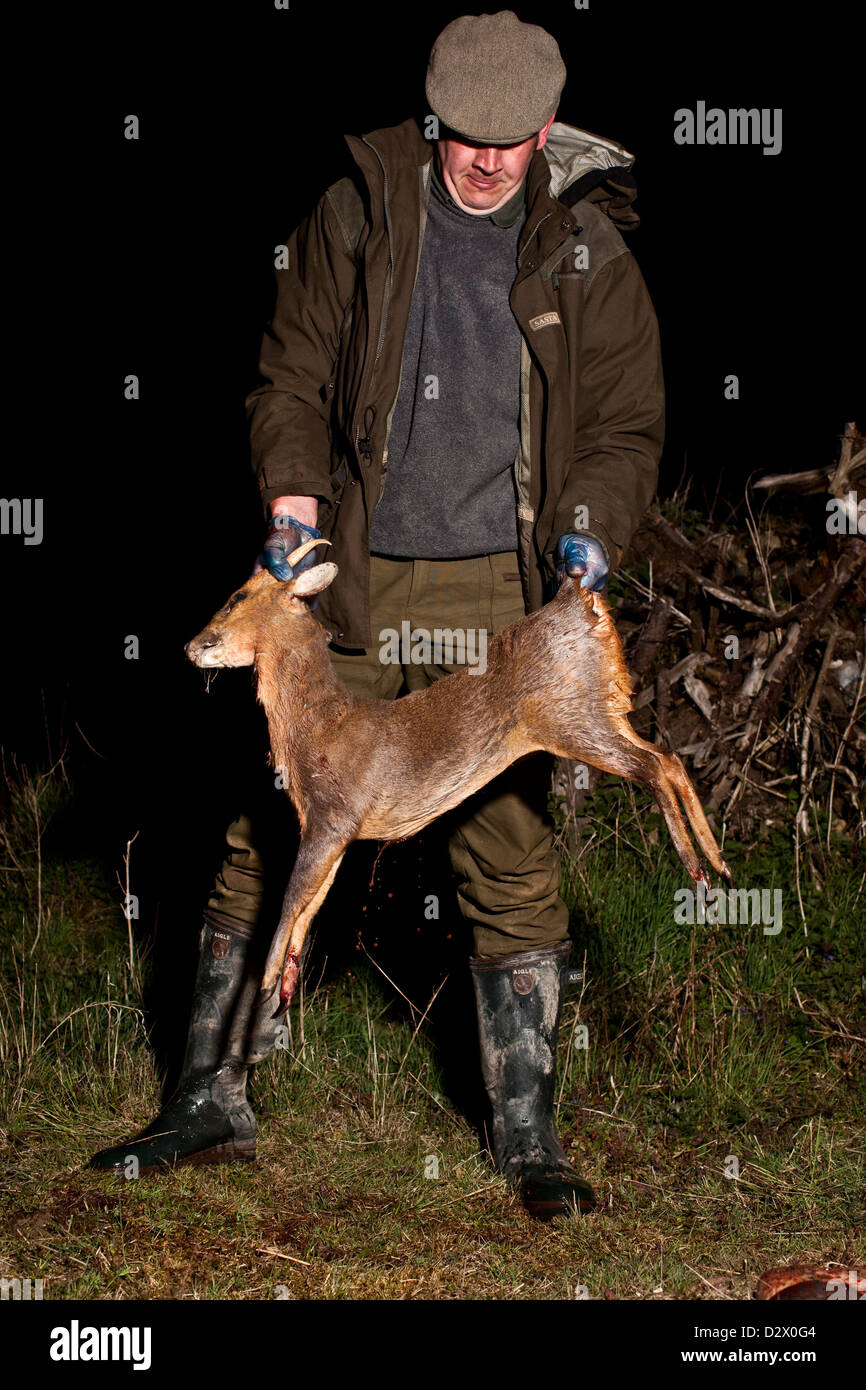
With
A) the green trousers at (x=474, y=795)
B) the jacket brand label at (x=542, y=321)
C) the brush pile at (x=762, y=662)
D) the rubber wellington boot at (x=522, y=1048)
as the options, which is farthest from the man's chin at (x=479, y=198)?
the brush pile at (x=762, y=662)

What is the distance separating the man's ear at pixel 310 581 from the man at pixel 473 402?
0.29 meters

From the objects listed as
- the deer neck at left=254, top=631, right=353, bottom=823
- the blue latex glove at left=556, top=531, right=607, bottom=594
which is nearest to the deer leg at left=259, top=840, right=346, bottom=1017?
the deer neck at left=254, top=631, right=353, bottom=823

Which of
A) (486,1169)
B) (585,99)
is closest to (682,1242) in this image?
(486,1169)

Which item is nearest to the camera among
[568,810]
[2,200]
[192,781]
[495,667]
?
[495,667]

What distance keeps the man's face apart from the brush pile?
263 centimetres

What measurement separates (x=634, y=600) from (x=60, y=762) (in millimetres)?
2809

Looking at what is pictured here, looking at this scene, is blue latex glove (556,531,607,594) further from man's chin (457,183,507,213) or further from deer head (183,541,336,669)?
man's chin (457,183,507,213)

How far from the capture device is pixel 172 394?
26.3ft

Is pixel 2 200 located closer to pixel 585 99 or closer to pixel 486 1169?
pixel 585 99

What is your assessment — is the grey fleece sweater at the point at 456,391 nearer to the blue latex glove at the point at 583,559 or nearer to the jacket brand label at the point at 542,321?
the jacket brand label at the point at 542,321

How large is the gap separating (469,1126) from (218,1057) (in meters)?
0.88

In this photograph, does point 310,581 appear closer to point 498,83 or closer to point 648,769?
point 648,769

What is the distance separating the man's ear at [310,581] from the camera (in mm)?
3359

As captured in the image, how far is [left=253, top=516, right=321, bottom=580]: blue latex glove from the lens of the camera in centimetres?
343
